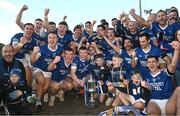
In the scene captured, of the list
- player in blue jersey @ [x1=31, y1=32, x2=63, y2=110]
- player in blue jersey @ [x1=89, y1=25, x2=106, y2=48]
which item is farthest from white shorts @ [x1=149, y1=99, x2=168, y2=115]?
player in blue jersey @ [x1=89, y1=25, x2=106, y2=48]

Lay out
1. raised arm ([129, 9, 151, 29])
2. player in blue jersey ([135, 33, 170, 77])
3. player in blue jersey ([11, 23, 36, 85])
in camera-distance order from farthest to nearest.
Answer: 1. raised arm ([129, 9, 151, 29])
2. player in blue jersey ([11, 23, 36, 85])
3. player in blue jersey ([135, 33, 170, 77])

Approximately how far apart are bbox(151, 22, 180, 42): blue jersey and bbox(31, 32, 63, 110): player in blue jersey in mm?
2670

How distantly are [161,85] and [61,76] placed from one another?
10.8 feet

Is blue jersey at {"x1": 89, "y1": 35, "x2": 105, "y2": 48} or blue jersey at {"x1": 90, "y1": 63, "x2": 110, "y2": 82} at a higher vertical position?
blue jersey at {"x1": 89, "y1": 35, "x2": 105, "y2": 48}

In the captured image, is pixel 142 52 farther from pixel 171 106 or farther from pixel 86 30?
pixel 86 30

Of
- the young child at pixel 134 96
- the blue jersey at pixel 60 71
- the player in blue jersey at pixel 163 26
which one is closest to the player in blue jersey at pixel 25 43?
the blue jersey at pixel 60 71

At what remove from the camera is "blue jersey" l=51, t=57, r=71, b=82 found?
986 centimetres

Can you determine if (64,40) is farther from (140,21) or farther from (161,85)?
(161,85)

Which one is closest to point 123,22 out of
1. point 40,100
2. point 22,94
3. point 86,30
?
point 86,30

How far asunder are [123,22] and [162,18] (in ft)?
6.01

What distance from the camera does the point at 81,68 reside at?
9.95 metres

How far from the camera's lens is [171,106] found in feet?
23.1

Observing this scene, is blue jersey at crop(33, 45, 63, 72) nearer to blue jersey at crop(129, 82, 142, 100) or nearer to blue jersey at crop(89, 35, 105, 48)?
blue jersey at crop(89, 35, 105, 48)

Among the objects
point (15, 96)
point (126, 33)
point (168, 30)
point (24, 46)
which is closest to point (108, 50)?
point (126, 33)
